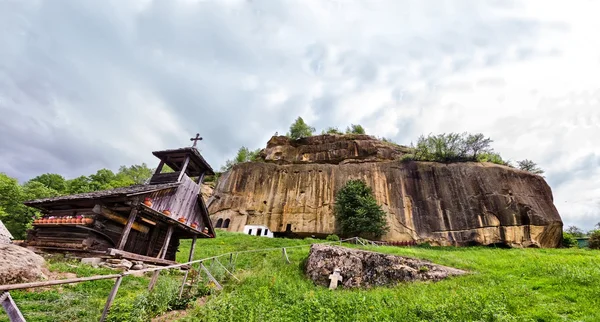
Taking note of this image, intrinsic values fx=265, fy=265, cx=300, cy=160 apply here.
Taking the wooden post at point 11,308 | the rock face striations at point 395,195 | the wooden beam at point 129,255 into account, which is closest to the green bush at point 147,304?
the wooden post at point 11,308

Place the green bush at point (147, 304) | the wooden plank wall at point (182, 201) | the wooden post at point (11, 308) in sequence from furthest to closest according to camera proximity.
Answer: the wooden plank wall at point (182, 201)
the green bush at point (147, 304)
the wooden post at point (11, 308)

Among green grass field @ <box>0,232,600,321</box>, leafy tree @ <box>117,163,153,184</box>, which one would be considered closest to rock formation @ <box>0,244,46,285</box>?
green grass field @ <box>0,232,600,321</box>

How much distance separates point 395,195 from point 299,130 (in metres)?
26.6

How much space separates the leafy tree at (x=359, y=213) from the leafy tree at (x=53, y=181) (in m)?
46.2

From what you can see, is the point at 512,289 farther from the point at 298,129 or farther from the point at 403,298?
the point at 298,129

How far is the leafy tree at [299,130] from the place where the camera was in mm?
56966

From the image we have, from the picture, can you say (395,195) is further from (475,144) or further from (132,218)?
(132,218)

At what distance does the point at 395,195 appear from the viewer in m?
37.9

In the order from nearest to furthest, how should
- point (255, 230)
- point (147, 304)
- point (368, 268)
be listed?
1. point (147, 304)
2. point (368, 268)
3. point (255, 230)

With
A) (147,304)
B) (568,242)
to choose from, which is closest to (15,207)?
(147,304)

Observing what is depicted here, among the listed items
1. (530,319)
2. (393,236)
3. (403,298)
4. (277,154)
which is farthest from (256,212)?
(530,319)

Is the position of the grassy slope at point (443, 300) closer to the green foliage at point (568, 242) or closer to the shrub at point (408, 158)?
the green foliage at point (568, 242)

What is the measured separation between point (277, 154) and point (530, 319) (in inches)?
1721

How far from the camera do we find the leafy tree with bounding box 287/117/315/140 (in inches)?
2243
